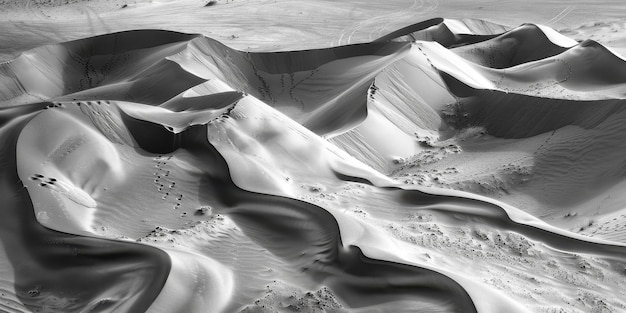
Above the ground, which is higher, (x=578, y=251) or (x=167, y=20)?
(x=578, y=251)

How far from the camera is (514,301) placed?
14.0 ft

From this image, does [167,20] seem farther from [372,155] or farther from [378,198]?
[378,198]

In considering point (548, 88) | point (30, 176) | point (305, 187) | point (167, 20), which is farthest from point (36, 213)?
point (167, 20)

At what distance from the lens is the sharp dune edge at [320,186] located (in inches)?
178

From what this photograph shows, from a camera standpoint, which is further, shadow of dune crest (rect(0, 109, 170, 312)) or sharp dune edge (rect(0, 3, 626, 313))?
sharp dune edge (rect(0, 3, 626, 313))

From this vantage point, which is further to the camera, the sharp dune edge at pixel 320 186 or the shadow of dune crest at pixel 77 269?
the sharp dune edge at pixel 320 186

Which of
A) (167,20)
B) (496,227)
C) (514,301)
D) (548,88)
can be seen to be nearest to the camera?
(514,301)

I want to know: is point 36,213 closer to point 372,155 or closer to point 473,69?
point 372,155

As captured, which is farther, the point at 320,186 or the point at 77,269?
the point at 320,186

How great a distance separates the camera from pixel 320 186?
612 centimetres

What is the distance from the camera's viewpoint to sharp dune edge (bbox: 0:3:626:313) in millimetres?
4523

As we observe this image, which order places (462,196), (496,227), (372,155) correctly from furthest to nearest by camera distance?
1. (372,155)
2. (462,196)
3. (496,227)

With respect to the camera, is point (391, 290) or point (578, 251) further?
point (578, 251)

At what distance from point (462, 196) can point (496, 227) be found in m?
0.52
